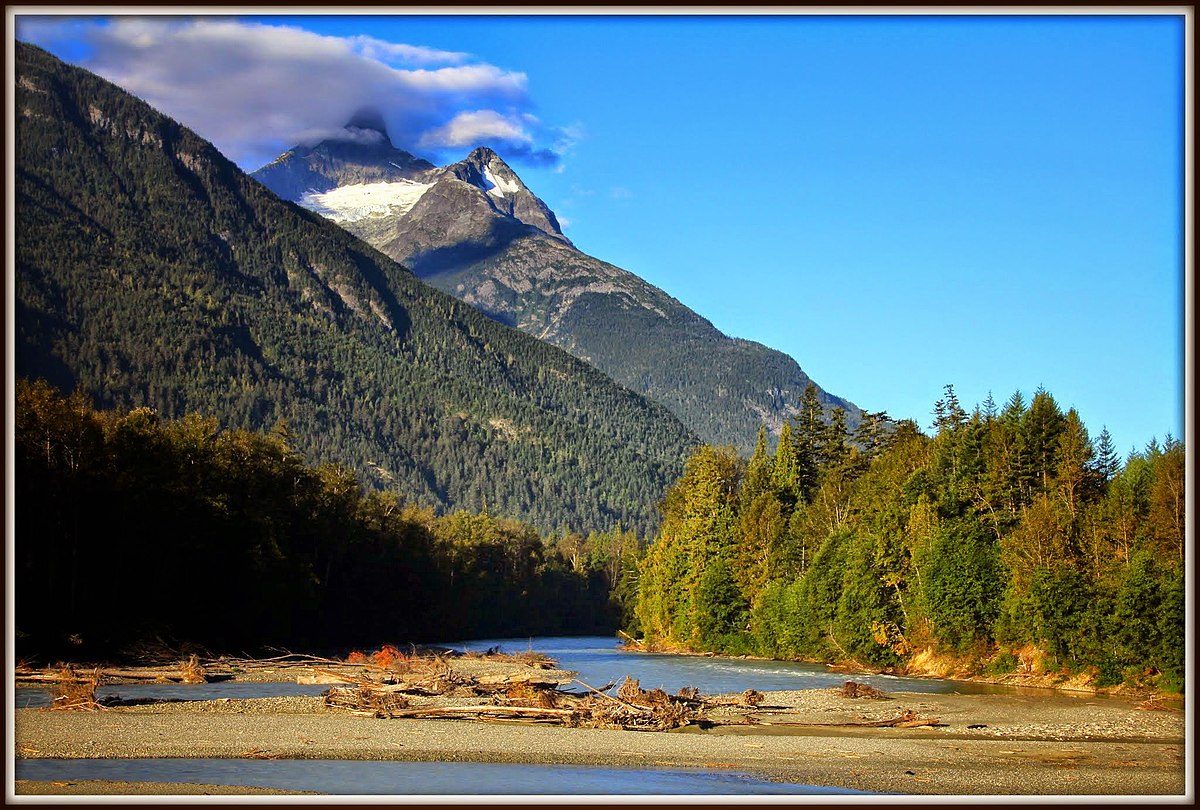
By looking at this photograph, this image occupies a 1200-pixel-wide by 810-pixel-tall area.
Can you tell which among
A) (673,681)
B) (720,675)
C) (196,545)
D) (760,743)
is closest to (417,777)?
(760,743)

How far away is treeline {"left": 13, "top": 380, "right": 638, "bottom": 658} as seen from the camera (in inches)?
2564

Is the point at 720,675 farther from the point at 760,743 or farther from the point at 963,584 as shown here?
the point at 760,743

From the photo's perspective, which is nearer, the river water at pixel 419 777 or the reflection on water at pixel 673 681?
the river water at pixel 419 777

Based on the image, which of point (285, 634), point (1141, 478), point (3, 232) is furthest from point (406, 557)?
point (3, 232)

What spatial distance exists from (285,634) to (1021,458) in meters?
54.8

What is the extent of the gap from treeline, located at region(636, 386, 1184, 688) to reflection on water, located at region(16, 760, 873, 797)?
33.5 metres

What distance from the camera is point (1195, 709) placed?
66.2ft

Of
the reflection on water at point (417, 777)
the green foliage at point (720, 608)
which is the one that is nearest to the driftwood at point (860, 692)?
the reflection on water at point (417, 777)

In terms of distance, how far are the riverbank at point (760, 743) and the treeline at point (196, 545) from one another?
781 cm

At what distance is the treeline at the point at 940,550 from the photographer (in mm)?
61594

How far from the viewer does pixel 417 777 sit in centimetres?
3173

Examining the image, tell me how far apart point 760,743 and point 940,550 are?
40690mm

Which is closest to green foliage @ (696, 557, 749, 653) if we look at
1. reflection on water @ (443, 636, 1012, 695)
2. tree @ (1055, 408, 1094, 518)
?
reflection on water @ (443, 636, 1012, 695)

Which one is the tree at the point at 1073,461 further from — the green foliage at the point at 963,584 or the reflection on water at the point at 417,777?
the reflection on water at the point at 417,777
